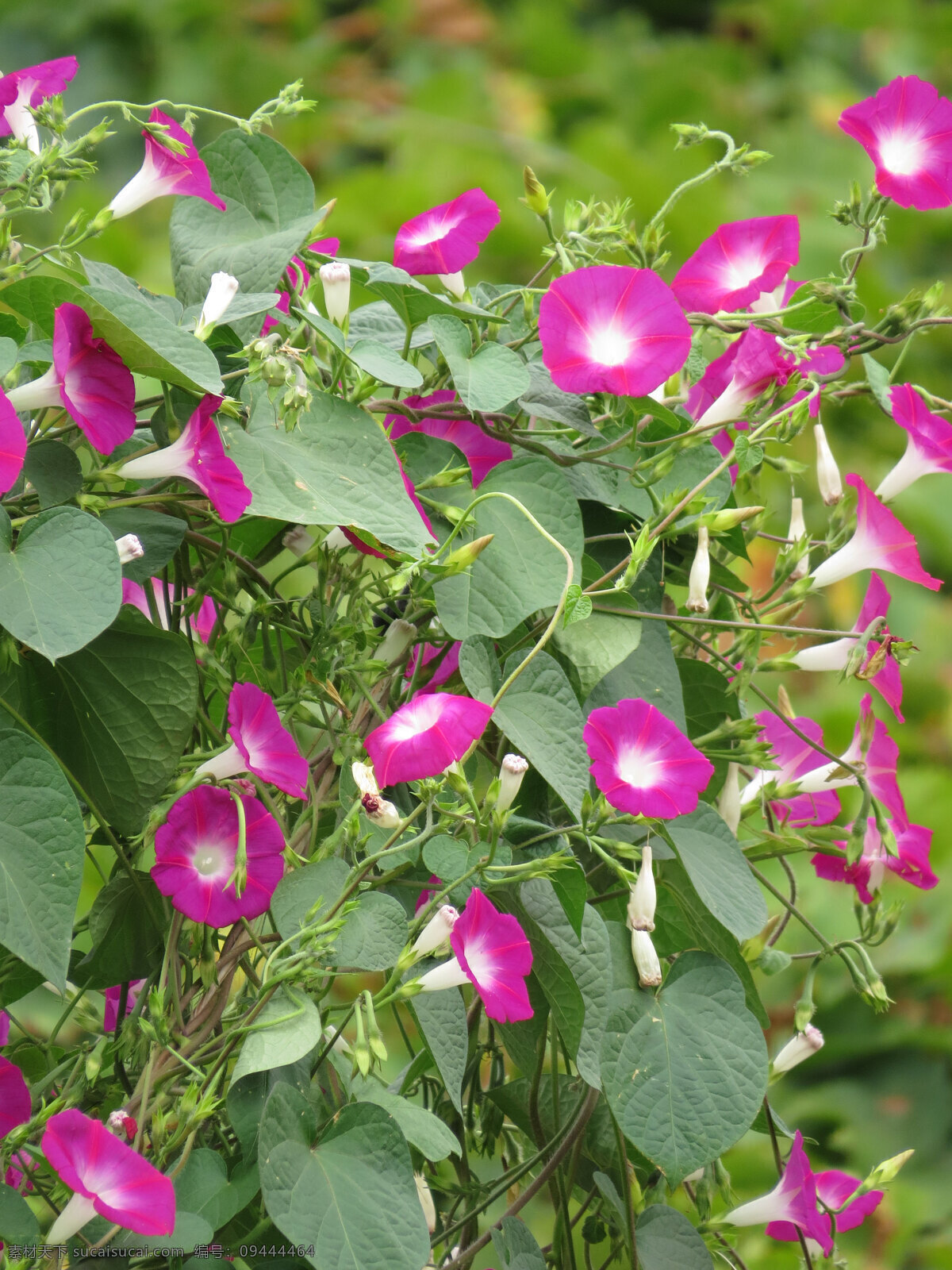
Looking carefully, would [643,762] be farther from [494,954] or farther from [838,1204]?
[838,1204]

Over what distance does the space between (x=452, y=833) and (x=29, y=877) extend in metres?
0.15

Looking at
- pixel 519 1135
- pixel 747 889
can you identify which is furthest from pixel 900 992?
pixel 747 889

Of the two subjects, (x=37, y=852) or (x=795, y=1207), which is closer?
(x=37, y=852)

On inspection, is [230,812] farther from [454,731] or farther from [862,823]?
[862,823]

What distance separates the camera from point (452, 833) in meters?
0.47

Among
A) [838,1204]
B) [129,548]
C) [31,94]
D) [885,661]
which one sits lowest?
[838,1204]

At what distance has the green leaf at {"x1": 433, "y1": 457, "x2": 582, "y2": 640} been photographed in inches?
19.5

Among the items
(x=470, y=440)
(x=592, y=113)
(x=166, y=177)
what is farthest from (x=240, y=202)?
(x=592, y=113)

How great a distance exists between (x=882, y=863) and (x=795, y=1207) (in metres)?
0.16

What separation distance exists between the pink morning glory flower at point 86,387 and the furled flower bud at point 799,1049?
40cm

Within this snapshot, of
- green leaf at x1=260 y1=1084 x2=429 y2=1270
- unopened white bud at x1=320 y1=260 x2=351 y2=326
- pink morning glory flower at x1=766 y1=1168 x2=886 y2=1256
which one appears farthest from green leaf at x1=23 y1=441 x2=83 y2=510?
pink morning glory flower at x1=766 y1=1168 x2=886 y2=1256

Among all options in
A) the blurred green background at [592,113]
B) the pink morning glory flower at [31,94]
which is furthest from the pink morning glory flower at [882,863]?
the blurred green background at [592,113]

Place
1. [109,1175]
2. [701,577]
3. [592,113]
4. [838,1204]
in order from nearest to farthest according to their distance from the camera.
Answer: [109,1175] → [701,577] → [838,1204] → [592,113]

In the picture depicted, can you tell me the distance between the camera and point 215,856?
19.1 inches
